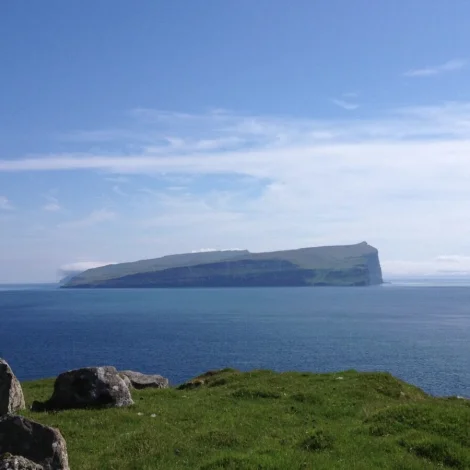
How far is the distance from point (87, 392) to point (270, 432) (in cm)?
1081

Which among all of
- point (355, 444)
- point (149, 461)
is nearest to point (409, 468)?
point (355, 444)

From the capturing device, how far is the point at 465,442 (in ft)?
69.3

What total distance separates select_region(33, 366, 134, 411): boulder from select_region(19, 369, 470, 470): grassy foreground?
47.5 inches

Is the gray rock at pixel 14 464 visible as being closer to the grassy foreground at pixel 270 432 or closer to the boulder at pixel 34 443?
the boulder at pixel 34 443

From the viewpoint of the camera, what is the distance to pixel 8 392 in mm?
27922

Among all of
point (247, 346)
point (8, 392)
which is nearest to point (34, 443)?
point (8, 392)

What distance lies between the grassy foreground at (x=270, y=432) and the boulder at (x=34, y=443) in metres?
2.16

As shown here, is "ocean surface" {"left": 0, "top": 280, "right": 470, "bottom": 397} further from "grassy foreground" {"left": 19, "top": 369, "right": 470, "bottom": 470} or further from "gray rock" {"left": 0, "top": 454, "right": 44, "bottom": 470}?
"gray rock" {"left": 0, "top": 454, "right": 44, "bottom": 470}

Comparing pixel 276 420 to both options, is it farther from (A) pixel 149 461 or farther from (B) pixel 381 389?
(B) pixel 381 389

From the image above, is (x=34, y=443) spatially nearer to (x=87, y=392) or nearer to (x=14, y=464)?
(x=14, y=464)

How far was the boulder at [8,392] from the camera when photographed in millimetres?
27719

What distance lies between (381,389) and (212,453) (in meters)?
17.8

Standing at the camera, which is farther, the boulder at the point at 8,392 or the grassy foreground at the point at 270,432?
the boulder at the point at 8,392

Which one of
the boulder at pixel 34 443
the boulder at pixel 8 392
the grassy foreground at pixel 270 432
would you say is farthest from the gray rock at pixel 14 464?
the boulder at pixel 8 392
